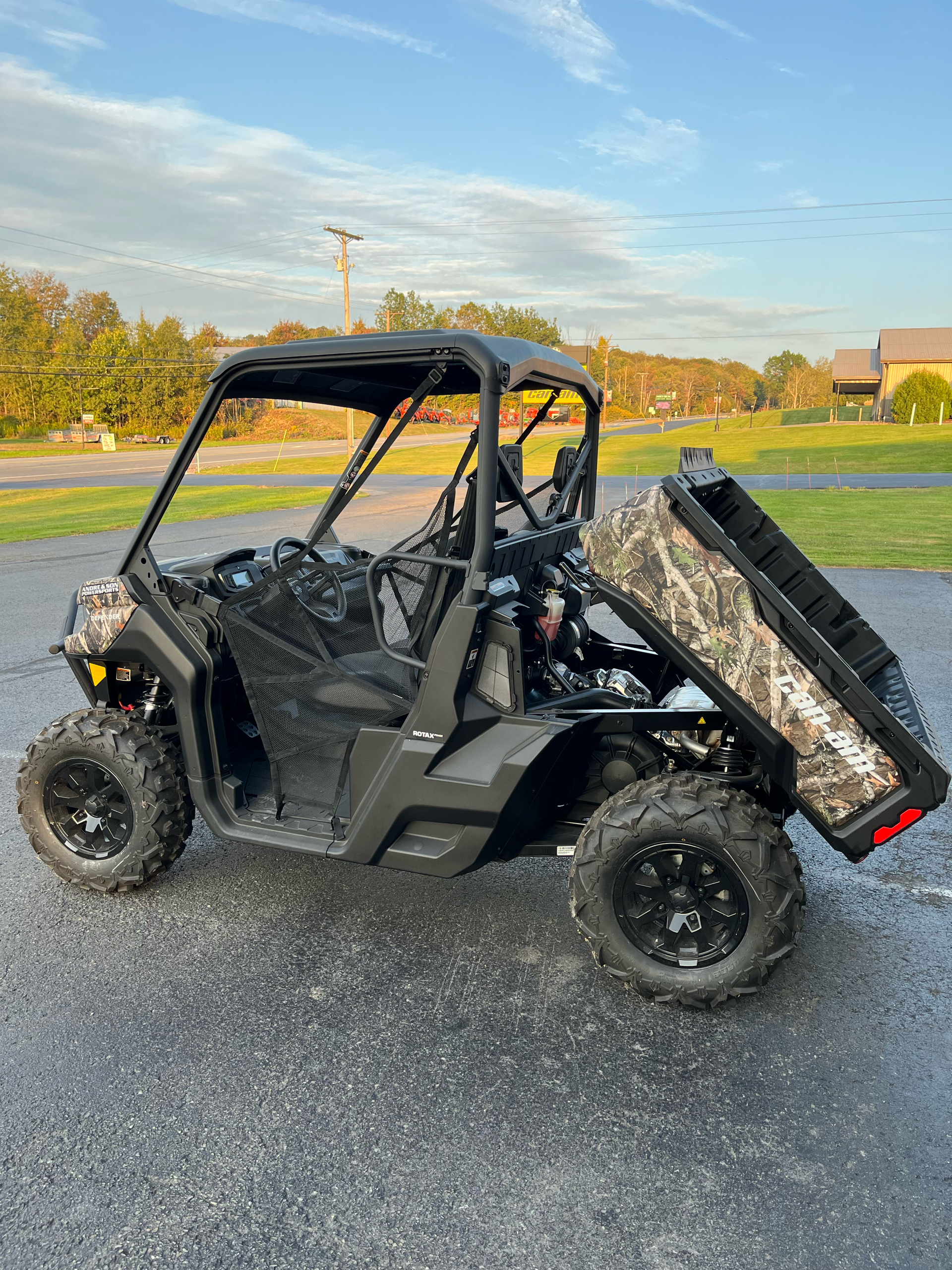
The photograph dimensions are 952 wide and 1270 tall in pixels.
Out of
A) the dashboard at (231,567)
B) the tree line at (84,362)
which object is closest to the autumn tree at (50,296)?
the tree line at (84,362)

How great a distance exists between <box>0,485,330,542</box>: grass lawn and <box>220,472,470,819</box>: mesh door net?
515 inches

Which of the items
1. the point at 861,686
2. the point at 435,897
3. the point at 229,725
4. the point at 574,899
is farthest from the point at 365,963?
the point at 861,686


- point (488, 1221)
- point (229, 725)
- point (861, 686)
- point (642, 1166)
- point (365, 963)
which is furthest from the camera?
point (229, 725)

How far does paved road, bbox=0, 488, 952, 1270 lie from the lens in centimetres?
228

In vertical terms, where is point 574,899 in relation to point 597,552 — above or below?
below

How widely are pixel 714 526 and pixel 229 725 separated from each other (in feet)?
7.41

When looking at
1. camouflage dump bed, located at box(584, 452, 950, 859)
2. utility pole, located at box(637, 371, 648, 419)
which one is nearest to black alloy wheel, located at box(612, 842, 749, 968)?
camouflage dump bed, located at box(584, 452, 950, 859)

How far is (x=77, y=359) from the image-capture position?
64.1 m

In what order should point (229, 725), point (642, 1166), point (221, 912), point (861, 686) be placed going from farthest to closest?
point (229, 725)
point (221, 912)
point (861, 686)
point (642, 1166)

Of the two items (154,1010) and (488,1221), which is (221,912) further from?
(488,1221)

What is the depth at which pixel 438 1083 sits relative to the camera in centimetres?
280

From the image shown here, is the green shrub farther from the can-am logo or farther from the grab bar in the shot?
the grab bar

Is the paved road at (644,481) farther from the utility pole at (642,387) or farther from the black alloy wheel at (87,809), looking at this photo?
the utility pole at (642,387)

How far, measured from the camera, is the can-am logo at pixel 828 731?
2.89m
